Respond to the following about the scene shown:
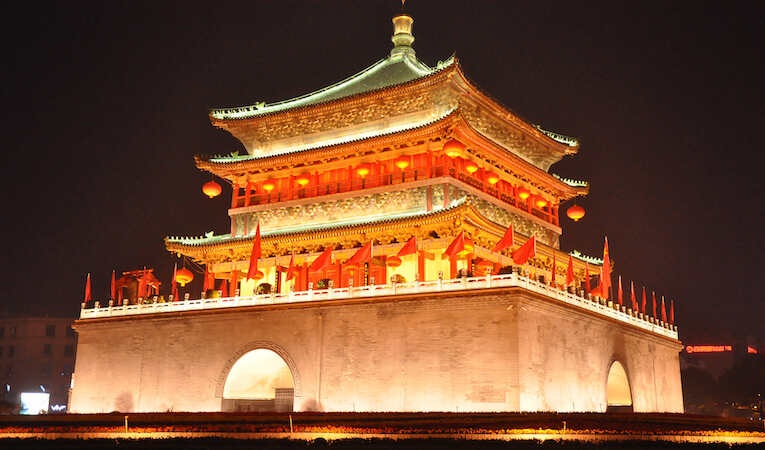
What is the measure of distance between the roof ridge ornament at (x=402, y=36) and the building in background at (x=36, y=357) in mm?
40479

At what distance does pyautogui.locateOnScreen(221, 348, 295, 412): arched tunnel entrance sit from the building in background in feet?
124

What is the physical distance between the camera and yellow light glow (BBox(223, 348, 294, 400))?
27.0 meters

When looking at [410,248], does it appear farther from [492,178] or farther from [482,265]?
[492,178]

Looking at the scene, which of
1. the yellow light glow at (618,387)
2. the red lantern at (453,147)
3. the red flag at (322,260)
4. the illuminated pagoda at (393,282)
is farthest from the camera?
the yellow light glow at (618,387)

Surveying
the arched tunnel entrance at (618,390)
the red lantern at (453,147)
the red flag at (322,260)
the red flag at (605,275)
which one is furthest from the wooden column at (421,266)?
the arched tunnel entrance at (618,390)

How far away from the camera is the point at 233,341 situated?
26766mm

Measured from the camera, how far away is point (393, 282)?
963 inches

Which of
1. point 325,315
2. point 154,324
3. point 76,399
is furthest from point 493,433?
point 76,399

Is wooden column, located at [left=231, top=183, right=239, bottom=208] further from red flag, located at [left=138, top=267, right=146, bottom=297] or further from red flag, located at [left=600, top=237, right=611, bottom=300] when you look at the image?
red flag, located at [left=600, top=237, right=611, bottom=300]

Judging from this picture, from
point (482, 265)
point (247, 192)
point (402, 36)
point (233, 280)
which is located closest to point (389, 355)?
point (482, 265)

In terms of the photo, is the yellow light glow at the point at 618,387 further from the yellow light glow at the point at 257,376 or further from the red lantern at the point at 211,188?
the red lantern at the point at 211,188

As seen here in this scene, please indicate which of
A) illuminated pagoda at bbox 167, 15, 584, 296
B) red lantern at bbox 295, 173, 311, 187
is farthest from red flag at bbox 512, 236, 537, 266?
red lantern at bbox 295, 173, 311, 187

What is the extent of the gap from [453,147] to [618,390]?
1079 cm

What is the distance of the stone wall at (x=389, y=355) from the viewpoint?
22312 mm
